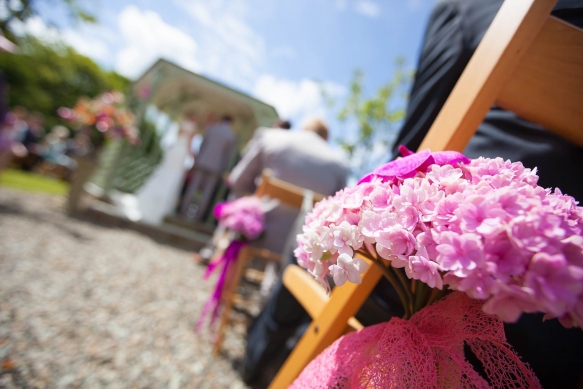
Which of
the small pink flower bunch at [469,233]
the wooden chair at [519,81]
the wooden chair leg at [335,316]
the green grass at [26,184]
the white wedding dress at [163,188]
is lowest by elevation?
the green grass at [26,184]

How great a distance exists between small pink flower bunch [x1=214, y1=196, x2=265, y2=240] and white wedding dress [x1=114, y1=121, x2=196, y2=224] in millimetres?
5220

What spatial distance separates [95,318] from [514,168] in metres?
2.93

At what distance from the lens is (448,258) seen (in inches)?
16.8

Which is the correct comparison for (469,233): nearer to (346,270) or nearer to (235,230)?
(346,270)

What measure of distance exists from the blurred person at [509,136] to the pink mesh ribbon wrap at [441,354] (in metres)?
0.25

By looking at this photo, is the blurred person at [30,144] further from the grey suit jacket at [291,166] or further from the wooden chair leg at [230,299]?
the wooden chair leg at [230,299]

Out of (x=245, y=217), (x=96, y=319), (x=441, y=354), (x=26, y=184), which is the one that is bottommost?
(x=26, y=184)

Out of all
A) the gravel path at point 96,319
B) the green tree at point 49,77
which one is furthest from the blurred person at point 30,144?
the gravel path at point 96,319

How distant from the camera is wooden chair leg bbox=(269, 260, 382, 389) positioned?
34.1 inches

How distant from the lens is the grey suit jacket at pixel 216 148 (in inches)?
269

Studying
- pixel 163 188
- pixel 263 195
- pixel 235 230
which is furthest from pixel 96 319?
pixel 163 188

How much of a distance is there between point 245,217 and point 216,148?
4.99m

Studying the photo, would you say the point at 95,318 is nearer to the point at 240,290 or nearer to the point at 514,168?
the point at 240,290

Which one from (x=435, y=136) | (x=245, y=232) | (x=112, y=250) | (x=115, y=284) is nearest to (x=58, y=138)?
(x=112, y=250)
